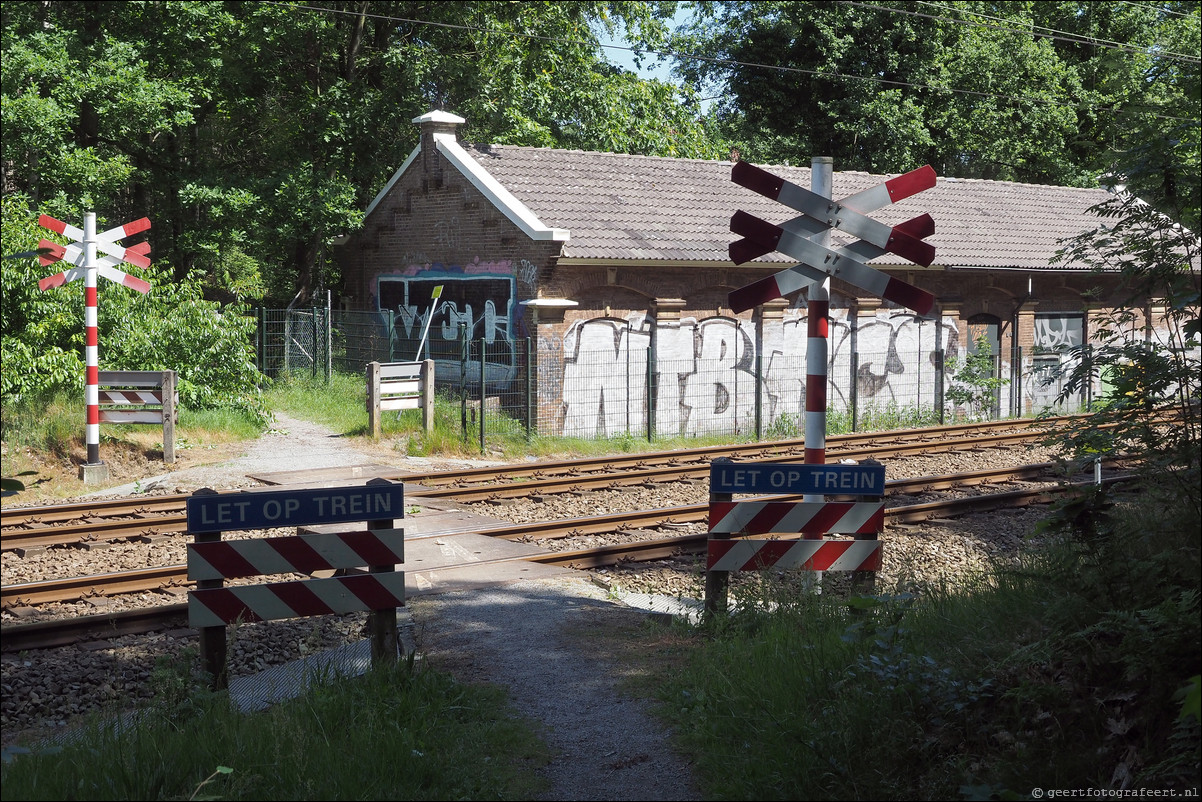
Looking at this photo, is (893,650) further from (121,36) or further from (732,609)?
(121,36)

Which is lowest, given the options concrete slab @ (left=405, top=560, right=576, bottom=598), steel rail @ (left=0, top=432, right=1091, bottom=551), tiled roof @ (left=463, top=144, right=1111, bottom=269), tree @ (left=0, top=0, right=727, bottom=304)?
concrete slab @ (left=405, top=560, right=576, bottom=598)

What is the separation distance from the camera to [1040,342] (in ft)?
86.0

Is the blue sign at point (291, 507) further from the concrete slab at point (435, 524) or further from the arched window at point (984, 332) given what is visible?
the arched window at point (984, 332)

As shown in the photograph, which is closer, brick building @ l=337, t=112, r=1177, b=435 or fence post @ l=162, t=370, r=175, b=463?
fence post @ l=162, t=370, r=175, b=463

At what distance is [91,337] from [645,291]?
385 inches

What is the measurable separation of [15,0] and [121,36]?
2.30 m

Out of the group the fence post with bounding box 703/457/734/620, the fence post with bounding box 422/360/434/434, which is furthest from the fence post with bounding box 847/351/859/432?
the fence post with bounding box 703/457/734/620

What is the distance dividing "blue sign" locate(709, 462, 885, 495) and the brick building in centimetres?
1194

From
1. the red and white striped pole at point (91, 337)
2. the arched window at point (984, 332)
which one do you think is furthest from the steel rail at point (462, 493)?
the arched window at point (984, 332)

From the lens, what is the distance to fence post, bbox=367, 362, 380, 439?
17.4m

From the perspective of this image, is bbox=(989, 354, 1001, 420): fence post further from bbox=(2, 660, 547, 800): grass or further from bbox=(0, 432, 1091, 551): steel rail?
bbox=(2, 660, 547, 800): grass

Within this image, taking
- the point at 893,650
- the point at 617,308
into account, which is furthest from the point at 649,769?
the point at 617,308

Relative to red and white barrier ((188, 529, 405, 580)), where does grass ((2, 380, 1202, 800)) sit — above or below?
below

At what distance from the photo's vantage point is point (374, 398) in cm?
1742
